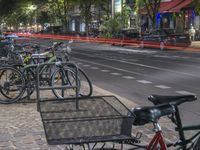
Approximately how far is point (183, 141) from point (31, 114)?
5546 millimetres

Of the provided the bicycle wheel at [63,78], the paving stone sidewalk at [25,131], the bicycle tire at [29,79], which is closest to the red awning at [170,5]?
the bicycle wheel at [63,78]

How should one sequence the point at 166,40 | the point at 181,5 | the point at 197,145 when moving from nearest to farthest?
the point at 197,145, the point at 166,40, the point at 181,5

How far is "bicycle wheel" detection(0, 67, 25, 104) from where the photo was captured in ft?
35.8

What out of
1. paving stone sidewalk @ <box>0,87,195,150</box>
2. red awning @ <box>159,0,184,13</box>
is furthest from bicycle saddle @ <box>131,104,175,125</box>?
red awning @ <box>159,0,184,13</box>

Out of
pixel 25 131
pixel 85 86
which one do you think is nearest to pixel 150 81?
pixel 85 86

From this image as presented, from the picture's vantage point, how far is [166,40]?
37344 mm

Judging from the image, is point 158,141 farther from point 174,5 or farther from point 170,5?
point 170,5

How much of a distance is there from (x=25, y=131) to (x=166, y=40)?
30.2 meters

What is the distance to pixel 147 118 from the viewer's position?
379 centimetres

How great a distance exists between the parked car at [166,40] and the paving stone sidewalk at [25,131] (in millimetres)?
27494

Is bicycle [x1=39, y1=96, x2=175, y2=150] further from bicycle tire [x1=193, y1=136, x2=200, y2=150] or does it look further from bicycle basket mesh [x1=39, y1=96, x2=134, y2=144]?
bicycle tire [x1=193, y1=136, x2=200, y2=150]

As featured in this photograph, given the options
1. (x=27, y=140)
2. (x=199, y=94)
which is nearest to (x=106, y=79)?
(x=199, y=94)

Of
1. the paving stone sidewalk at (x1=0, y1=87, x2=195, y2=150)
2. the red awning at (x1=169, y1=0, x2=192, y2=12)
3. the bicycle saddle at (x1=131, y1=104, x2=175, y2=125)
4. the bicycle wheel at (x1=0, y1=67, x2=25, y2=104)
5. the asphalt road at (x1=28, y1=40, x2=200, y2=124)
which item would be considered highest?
the red awning at (x1=169, y1=0, x2=192, y2=12)

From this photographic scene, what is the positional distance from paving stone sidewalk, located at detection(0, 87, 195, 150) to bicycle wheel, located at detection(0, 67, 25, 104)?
0.79 metres
